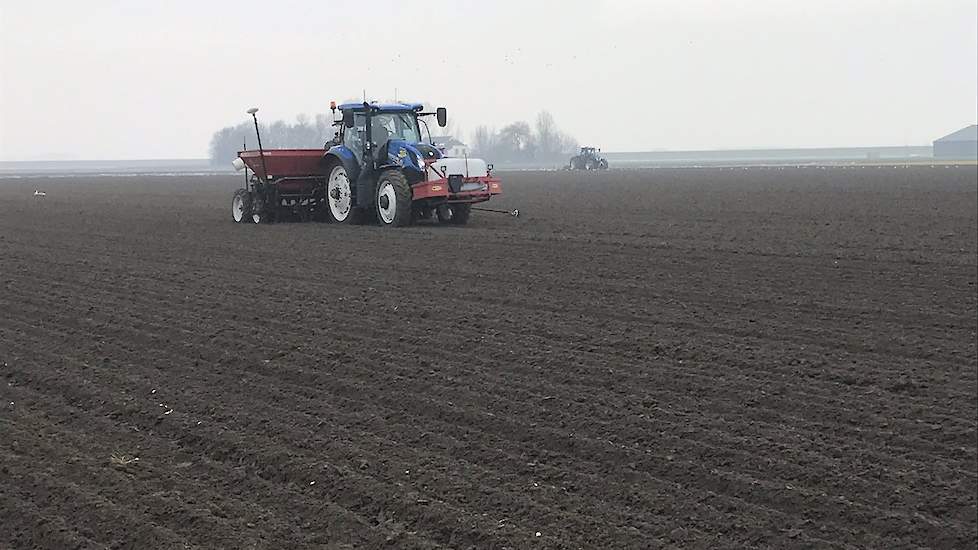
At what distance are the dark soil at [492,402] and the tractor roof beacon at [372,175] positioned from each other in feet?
14.8

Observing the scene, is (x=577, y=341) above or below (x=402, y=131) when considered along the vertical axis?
below

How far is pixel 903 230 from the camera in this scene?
705 inches

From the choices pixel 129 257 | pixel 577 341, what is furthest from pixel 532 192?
pixel 577 341

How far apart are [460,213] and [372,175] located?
1842 mm

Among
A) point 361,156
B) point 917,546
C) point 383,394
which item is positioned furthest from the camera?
point 361,156

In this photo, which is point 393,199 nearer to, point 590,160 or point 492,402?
point 492,402

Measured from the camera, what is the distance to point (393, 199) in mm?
18734

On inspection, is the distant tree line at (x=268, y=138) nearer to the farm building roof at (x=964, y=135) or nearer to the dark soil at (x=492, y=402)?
the dark soil at (x=492, y=402)

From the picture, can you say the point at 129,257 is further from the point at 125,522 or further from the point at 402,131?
the point at 125,522

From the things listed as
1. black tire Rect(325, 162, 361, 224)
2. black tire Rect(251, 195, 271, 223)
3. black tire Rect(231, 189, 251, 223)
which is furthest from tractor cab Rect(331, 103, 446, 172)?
black tire Rect(231, 189, 251, 223)

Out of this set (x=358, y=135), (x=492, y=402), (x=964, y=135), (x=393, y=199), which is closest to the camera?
(x=492, y=402)

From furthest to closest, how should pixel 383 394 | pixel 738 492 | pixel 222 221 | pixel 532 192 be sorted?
pixel 532 192, pixel 222 221, pixel 383 394, pixel 738 492

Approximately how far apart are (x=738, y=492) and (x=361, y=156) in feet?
46.7

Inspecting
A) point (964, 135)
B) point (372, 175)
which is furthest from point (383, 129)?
point (964, 135)
